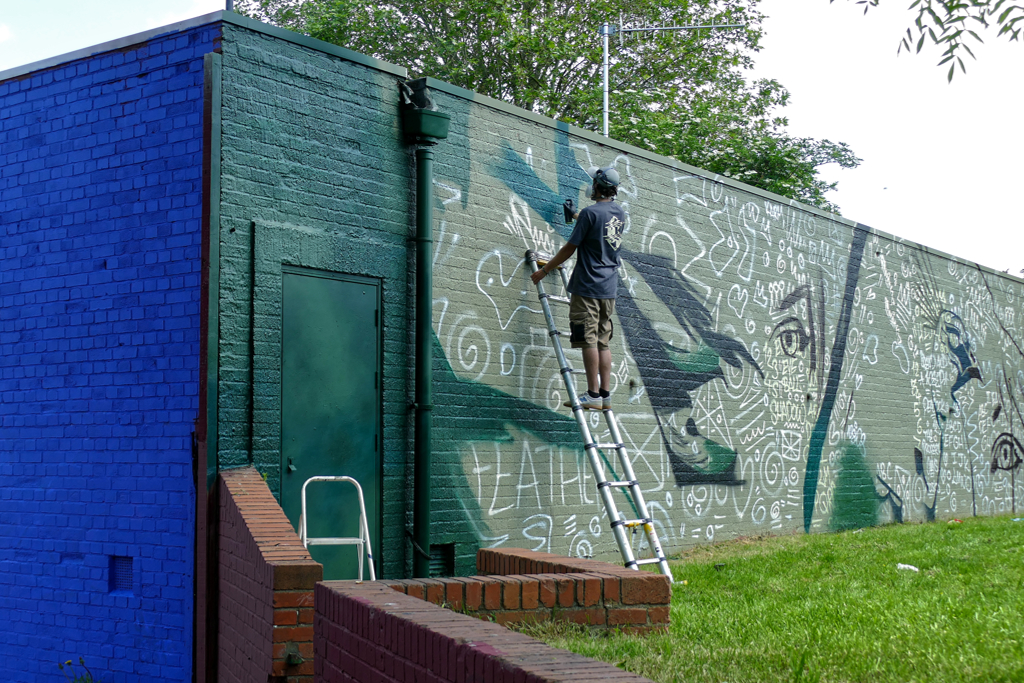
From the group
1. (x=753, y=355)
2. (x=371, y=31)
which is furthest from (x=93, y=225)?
(x=371, y=31)

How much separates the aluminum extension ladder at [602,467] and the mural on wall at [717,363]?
21cm

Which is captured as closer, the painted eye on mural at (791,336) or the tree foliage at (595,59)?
the painted eye on mural at (791,336)

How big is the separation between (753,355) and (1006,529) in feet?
11.3

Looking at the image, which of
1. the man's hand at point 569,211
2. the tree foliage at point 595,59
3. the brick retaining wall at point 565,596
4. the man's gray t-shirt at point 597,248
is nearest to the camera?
the brick retaining wall at point 565,596

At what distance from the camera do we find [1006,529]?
11.3 meters

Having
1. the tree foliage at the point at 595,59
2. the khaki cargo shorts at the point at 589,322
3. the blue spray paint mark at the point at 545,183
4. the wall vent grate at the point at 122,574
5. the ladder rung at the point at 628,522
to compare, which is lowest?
the wall vent grate at the point at 122,574

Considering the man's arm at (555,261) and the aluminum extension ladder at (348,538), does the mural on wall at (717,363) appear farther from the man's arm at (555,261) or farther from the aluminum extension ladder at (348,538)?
the aluminum extension ladder at (348,538)

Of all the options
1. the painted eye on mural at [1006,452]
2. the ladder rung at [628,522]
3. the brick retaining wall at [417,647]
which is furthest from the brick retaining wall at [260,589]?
the painted eye on mural at [1006,452]

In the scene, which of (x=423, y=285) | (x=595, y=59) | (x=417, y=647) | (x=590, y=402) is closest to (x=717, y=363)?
(x=590, y=402)

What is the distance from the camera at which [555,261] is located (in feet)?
27.0

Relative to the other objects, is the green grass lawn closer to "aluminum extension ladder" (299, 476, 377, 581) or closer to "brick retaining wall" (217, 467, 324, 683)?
"brick retaining wall" (217, 467, 324, 683)

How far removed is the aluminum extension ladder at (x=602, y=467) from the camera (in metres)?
7.22

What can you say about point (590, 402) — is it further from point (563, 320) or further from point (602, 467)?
point (563, 320)

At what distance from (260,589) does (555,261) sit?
12.9 feet
